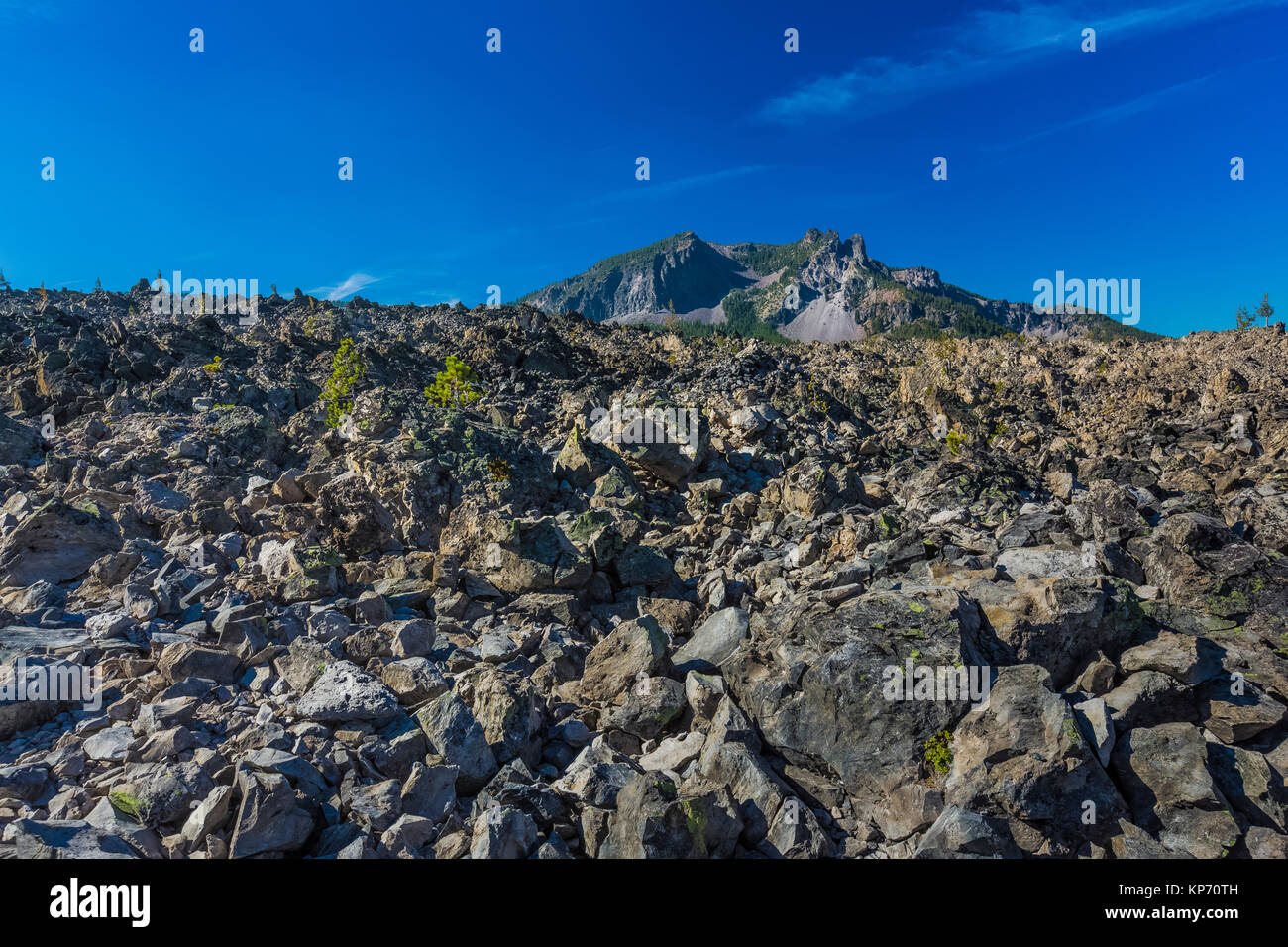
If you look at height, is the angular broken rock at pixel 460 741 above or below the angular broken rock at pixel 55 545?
below

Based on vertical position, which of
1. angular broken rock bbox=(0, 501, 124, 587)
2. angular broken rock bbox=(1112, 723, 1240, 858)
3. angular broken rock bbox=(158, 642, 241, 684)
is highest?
angular broken rock bbox=(0, 501, 124, 587)

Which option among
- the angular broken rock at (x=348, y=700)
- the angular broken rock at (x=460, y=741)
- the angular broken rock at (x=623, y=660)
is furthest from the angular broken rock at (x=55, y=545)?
the angular broken rock at (x=623, y=660)

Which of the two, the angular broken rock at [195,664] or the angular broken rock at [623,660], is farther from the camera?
the angular broken rock at [623,660]

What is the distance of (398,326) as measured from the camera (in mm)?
66188

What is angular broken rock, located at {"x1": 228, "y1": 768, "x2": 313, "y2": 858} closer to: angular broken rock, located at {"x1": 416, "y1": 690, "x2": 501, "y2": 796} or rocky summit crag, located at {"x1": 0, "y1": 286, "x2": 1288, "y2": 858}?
rocky summit crag, located at {"x1": 0, "y1": 286, "x2": 1288, "y2": 858}

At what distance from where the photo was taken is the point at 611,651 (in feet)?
36.6

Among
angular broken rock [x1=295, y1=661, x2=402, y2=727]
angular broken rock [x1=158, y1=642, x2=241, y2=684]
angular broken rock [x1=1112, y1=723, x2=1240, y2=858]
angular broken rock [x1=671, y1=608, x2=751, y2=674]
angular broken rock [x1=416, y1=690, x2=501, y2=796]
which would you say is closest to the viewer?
angular broken rock [x1=1112, y1=723, x2=1240, y2=858]

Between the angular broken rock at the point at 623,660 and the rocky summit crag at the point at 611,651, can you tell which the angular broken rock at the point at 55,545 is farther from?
the angular broken rock at the point at 623,660

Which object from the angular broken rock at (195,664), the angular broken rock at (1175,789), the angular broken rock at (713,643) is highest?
the angular broken rock at (195,664)

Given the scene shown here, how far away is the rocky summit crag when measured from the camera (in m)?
7.54

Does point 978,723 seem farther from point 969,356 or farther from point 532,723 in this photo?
point 969,356

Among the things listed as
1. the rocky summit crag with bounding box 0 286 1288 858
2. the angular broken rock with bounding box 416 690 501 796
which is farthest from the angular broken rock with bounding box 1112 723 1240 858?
the angular broken rock with bounding box 416 690 501 796

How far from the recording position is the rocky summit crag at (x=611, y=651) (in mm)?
7543
